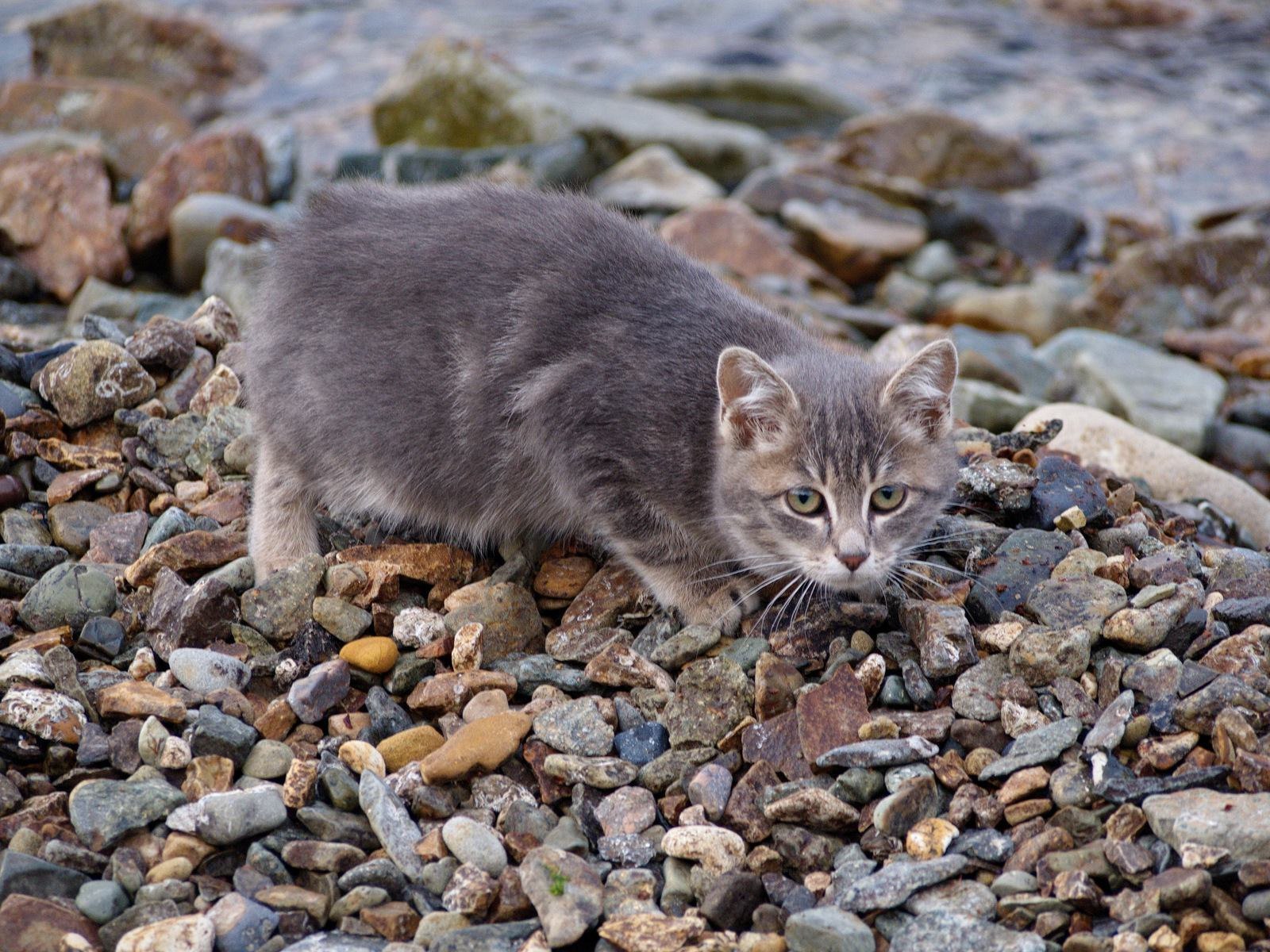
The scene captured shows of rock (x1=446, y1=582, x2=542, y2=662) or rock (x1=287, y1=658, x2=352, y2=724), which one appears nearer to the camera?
rock (x1=287, y1=658, x2=352, y2=724)

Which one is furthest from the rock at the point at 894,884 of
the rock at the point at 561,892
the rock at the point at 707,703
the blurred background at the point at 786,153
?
the blurred background at the point at 786,153

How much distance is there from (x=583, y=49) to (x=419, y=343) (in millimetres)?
12763

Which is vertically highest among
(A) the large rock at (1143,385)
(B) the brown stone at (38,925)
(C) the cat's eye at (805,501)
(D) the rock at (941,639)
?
(C) the cat's eye at (805,501)

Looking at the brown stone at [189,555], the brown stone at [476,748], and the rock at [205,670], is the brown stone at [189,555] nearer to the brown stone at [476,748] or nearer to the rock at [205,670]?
the rock at [205,670]

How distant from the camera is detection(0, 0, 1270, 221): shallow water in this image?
1406 centimetres

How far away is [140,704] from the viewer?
4148mm

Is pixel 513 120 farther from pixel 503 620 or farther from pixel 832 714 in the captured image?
pixel 832 714

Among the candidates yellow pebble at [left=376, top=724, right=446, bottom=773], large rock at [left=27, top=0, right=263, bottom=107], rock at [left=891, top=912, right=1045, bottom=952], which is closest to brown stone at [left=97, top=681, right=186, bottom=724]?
yellow pebble at [left=376, top=724, right=446, bottom=773]

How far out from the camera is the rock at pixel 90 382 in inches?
225

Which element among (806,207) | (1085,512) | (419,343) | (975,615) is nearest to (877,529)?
(975,615)

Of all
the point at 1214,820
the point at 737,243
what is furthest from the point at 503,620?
the point at 737,243

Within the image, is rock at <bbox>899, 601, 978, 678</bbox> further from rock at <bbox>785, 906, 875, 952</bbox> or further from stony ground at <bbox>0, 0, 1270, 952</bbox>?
rock at <bbox>785, 906, 875, 952</bbox>

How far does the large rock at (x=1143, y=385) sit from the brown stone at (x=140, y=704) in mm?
5892

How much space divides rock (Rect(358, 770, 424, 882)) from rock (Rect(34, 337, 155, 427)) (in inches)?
104
